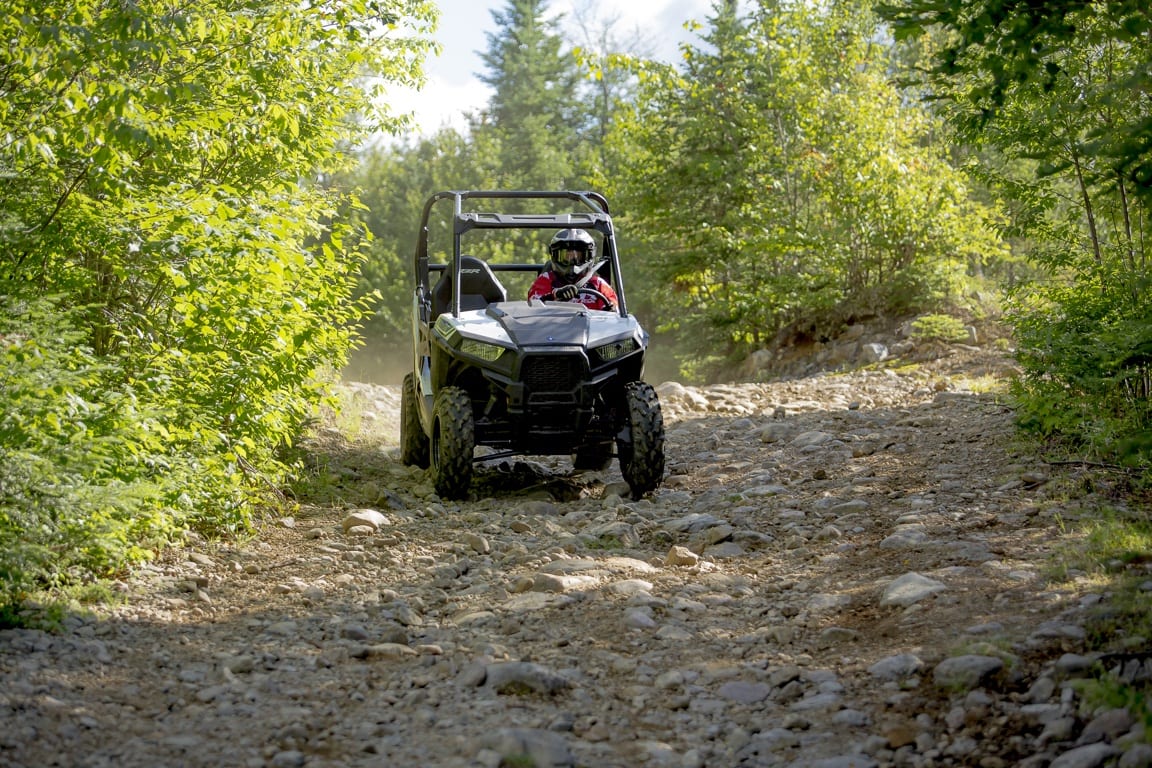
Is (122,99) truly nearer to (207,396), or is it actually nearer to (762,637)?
(207,396)

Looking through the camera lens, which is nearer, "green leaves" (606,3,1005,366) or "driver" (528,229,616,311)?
"driver" (528,229,616,311)

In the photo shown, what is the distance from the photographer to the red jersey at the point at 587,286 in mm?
9031

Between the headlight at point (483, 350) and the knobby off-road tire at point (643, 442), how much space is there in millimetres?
1010

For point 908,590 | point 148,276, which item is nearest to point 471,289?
→ point 148,276

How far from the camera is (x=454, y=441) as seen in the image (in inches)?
306

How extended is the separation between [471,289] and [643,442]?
259 cm

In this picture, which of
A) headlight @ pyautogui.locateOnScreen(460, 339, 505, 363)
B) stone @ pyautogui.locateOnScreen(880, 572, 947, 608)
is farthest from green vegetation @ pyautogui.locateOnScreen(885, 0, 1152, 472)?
headlight @ pyautogui.locateOnScreen(460, 339, 505, 363)

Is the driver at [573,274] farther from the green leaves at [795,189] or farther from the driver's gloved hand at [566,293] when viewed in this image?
the green leaves at [795,189]

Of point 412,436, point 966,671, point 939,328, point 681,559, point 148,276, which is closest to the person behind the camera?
point 966,671

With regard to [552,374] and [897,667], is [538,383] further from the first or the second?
[897,667]

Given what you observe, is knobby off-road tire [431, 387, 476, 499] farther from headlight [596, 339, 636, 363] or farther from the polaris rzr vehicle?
headlight [596, 339, 636, 363]

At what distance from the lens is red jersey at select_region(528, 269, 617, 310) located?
29.6 feet

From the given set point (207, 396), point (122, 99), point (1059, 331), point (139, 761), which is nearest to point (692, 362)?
point (1059, 331)

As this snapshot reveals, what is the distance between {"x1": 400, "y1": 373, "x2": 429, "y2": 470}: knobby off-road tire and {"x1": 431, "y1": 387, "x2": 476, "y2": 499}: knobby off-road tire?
1918mm
